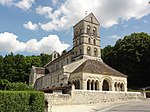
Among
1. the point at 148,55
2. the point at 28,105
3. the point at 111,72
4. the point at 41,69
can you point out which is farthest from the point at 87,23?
the point at 28,105

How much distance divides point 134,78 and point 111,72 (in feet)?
60.5

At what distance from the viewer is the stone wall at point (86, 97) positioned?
1196 inches

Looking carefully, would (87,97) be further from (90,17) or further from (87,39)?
(90,17)

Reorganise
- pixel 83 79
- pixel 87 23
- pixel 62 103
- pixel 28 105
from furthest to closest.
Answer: pixel 87 23, pixel 83 79, pixel 62 103, pixel 28 105

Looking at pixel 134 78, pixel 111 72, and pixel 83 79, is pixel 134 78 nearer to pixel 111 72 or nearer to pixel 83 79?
pixel 111 72

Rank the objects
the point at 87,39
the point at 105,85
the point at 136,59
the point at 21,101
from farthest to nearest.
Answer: the point at 136,59 → the point at 87,39 → the point at 105,85 → the point at 21,101

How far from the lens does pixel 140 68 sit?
2387 inches

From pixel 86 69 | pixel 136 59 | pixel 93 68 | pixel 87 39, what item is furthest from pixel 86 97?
pixel 136 59

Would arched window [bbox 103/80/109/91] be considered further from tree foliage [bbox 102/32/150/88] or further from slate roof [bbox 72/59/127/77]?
tree foliage [bbox 102/32/150/88]

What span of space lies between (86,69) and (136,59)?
2201 cm

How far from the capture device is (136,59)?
196 feet

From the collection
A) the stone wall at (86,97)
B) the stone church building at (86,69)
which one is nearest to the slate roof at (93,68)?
the stone church building at (86,69)

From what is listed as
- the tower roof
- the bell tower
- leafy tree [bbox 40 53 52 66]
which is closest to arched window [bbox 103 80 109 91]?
the bell tower

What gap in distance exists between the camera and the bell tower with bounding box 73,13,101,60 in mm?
50906
